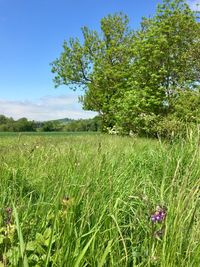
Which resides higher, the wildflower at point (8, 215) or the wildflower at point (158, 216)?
the wildflower at point (158, 216)

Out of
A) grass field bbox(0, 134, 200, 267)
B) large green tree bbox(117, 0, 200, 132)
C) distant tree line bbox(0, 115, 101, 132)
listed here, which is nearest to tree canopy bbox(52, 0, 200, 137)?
large green tree bbox(117, 0, 200, 132)

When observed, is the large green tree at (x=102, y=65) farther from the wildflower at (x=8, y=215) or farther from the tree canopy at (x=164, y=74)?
the wildflower at (x=8, y=215)

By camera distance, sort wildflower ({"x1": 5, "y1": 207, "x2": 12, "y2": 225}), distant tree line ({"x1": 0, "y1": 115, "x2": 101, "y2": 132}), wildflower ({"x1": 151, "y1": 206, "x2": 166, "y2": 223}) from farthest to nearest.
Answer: distant tree line ({"x1": 0, "y1": 115, "x2": 101, "y2": 132}), wildflower ({"x1": 5, "y1": 207, "x2": 12, "y2": 225}), wildflower ({"x1": 151, "y1": 206, "x2": 166, "y2": 223})

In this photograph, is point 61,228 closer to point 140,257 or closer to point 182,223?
point 140,257

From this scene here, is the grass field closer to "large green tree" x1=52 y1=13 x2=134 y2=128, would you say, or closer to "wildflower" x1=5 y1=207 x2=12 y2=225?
"wildflower" x1=5 y1=207 x2=12 y2=225

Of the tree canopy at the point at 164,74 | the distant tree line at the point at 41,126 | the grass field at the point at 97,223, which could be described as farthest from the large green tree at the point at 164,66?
the distant tree line at the point at 41,126

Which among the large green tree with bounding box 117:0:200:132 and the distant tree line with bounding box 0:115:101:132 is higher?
the large green tree with bounding box 117:0:200:132

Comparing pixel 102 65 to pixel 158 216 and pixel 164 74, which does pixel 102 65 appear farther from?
pixel 158 216

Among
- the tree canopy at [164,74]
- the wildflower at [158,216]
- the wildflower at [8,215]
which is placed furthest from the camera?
the tree canopy at [164,74]

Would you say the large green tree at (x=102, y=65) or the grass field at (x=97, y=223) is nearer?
the grass field at (x=97, y=223)

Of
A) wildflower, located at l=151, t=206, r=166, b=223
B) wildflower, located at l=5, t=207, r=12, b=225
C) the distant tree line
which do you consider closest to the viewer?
wildflower, located at l=151, t=206, r=166, b=223

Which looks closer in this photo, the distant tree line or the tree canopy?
the tree canopy

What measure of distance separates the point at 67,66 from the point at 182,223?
26.8 m

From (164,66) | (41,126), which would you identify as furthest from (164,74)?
(41,126)
